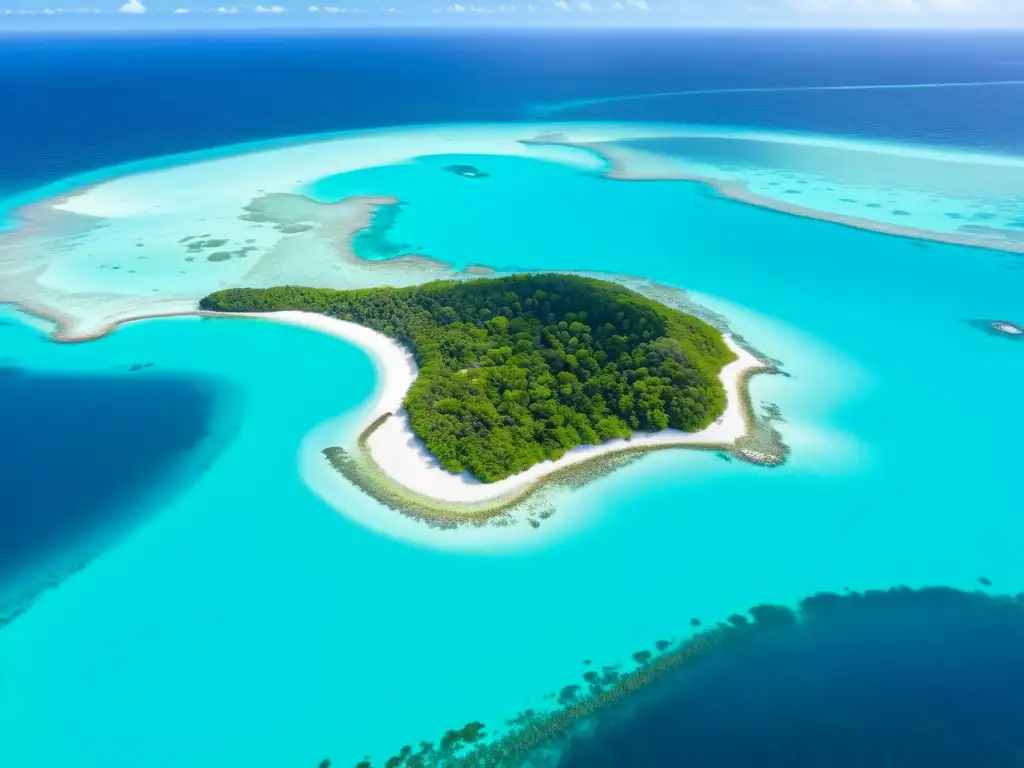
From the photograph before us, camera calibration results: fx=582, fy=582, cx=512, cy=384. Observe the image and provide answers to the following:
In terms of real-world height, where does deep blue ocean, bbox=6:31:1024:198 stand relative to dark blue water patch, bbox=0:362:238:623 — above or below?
above

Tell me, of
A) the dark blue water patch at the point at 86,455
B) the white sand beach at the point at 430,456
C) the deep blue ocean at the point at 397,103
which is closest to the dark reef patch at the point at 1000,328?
the white sand beach at the point at 430,456

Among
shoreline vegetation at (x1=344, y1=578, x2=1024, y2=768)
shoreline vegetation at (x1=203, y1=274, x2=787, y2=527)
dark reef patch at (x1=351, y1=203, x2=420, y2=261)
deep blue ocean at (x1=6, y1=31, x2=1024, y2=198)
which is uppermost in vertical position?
deep blue ocean at (x1=6, y1=31, x2=1024, y2=198)

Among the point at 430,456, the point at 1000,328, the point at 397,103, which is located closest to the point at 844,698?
the point at 430,456

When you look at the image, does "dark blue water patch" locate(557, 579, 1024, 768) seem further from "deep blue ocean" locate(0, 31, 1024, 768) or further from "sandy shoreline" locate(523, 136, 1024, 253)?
"sandy shoreline" locate(523, 136, 1024, 253)

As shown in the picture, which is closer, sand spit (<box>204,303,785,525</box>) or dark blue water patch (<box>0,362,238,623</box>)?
dark blue water patch (<box>0,362,238,623</box>)

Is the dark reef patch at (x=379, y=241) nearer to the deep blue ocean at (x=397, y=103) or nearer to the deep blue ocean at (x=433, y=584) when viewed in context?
the deep blue ocean at (x=433, y=584)

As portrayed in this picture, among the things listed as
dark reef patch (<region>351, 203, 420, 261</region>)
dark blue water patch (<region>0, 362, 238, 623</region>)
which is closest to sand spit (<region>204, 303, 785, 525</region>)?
dark blue water patch (<region>0, 362, 238, 623</region>)

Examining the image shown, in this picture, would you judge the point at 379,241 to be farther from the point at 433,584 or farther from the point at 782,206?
the point at 782,206
